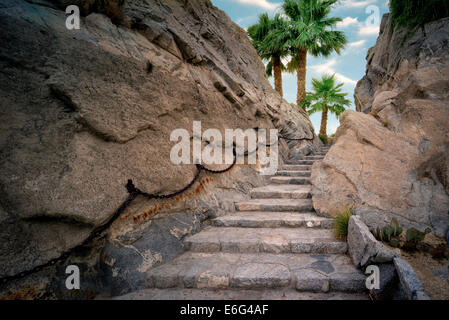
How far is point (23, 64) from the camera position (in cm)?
223

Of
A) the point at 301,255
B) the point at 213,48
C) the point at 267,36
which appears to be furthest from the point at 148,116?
the point at 267,36

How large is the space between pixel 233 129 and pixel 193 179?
2.20 metres

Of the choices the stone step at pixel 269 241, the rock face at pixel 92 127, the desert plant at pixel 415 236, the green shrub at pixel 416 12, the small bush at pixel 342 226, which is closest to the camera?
the rock face at pixel 92 127

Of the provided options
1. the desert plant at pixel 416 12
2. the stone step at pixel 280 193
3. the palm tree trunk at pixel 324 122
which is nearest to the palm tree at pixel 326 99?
the palm tree trunk at pixel 324 122

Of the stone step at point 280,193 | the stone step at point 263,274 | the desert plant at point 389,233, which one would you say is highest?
the stone step at point 280,193

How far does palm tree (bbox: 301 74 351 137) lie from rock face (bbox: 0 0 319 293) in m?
15.2

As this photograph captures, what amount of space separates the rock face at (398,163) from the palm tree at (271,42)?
10658mm

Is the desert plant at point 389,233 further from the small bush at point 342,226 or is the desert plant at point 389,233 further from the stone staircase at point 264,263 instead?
the stone staircase at point 264,263

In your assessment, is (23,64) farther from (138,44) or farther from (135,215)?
(135,215)

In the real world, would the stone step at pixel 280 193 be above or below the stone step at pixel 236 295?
above

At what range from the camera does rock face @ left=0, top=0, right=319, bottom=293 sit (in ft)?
6.81

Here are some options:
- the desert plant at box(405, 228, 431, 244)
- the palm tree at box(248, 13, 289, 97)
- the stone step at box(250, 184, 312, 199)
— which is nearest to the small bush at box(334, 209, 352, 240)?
the desert plant at box(405, 228, 431, 244)

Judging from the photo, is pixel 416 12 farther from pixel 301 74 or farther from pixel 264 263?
pixel 264 263

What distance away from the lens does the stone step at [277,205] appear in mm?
4105
